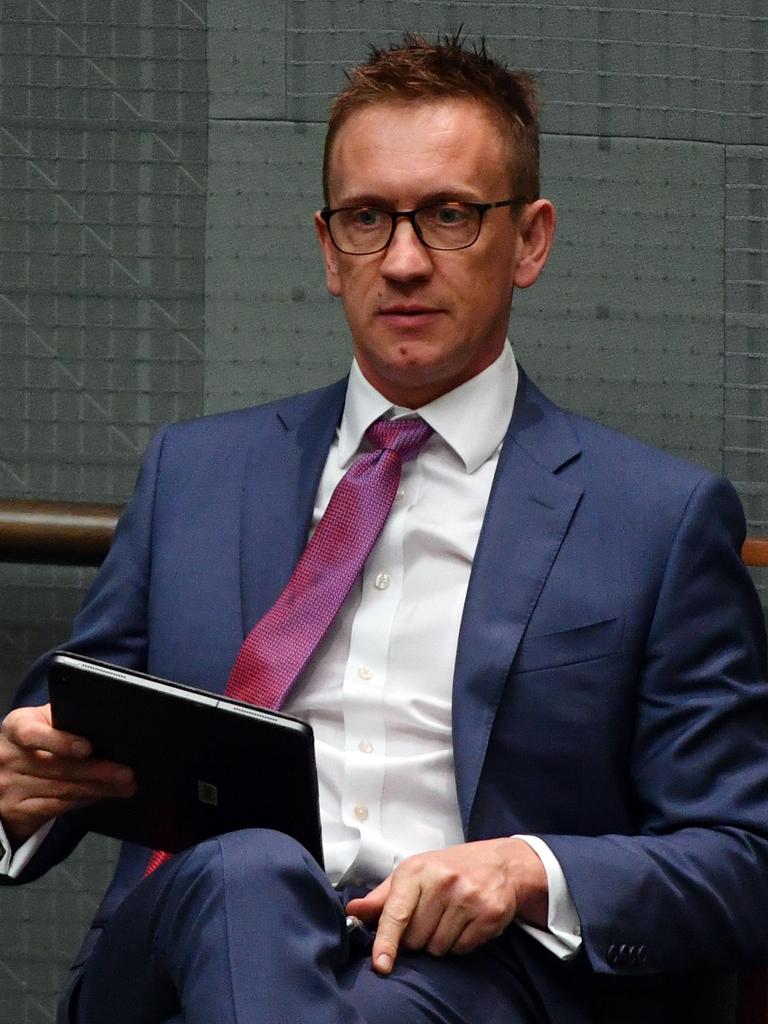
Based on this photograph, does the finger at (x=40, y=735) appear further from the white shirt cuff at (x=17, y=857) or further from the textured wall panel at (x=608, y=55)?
the textured wall panel at (x=608, y=55)

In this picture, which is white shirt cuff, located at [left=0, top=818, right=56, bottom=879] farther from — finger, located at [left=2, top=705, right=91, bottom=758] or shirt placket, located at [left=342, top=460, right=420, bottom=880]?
shirt placket, located at [left=342, top=460, right=420, bottom=880]

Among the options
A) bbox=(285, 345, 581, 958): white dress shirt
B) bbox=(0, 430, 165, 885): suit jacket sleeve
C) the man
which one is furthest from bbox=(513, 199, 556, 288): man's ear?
bbox=(0, 430, 165, 885): suit jacket sleeve

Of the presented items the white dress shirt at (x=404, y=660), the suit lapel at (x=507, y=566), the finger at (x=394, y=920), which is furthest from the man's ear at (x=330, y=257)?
the finger at (x=394, y=920)

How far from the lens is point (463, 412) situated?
62.8 inches

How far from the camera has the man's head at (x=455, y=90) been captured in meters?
1.57

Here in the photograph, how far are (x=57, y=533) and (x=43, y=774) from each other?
1.95 feet

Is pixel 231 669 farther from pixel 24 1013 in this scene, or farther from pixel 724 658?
pixel 24 1013

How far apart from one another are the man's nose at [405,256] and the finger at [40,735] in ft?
1.66

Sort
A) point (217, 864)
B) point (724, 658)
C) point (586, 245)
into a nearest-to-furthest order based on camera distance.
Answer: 1. point (217, 864)
2. point (724, 658)
3. point (586, 245)

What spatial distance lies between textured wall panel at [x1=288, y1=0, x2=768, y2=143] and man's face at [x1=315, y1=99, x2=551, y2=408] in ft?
1.82

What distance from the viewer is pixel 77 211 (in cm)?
212

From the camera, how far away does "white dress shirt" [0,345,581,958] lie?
1.47m

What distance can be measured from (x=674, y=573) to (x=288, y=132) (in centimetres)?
92

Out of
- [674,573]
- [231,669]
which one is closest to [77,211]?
[231,669]
